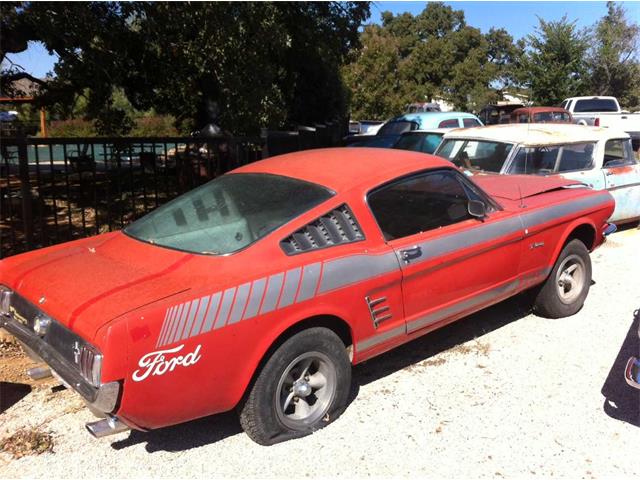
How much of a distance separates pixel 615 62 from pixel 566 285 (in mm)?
31717

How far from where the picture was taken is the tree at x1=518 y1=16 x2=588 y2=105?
28.1 meters

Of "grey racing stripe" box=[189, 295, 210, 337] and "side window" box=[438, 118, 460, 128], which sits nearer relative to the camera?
"grey racing stripe" box=[189, 295, 210, 337]

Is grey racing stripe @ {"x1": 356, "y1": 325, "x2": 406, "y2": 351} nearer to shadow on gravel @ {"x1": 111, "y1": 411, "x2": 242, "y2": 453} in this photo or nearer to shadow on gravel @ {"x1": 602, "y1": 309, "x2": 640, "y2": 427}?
shadow on gravel @ {"x1": 111, "y1": 411, "x2": 242, "y2": 453}

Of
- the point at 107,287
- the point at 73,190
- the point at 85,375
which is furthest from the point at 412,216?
the point at 73,190

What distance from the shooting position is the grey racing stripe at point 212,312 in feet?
8.92

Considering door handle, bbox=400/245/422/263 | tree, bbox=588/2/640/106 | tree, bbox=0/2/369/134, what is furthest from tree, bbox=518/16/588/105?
door handle, bbox=400/245/422/263

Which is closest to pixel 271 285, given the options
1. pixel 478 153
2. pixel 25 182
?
pixel 25 182

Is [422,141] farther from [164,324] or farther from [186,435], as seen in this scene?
[164,324]

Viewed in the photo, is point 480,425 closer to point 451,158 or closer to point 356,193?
point 356,193

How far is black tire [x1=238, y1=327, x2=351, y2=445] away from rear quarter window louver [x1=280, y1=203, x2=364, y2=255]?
1.57 feet

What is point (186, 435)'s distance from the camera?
131 inches

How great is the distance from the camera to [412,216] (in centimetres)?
383

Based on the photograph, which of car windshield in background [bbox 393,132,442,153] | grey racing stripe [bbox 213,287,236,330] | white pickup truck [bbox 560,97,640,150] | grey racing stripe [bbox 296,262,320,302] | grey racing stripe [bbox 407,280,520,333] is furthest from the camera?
white pickup truck [bbox 560,97,640,150]

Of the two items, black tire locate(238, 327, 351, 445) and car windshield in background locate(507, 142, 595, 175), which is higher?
car windshield in background locate(507, 142, 595, 175)
